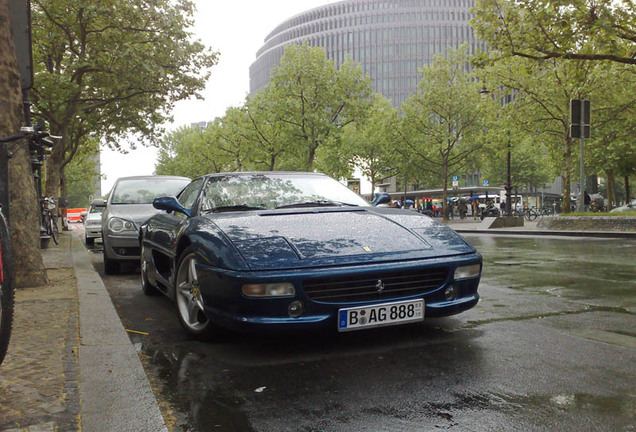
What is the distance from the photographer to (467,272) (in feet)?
13.4

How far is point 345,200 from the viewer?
524 cm

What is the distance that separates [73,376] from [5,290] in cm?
71

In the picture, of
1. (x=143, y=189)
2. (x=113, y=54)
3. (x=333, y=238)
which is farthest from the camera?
(x=113, y=54)

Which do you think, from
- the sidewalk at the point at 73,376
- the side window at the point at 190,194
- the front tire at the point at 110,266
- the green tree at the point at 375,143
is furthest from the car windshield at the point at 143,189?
the green tree at the point at 375,143

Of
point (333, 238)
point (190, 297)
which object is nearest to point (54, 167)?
point (190, 297)

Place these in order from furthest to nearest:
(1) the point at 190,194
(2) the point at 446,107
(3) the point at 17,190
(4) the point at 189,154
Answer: (4) the point at 189,154 → (2) the point at 446,107 → (3) the point at 17,190 → (1) the point at 190,194

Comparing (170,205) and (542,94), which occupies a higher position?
(542,94)

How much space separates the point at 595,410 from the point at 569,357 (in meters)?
0.95

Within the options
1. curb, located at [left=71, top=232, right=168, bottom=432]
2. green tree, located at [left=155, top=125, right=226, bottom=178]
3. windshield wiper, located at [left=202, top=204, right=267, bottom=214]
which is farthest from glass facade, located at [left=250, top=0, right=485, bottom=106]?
curb, located at [left=71, top=232, right=168, bottom=432]

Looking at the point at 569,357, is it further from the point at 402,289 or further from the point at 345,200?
the point at 345,200

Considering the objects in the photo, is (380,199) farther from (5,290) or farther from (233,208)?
(5,290)

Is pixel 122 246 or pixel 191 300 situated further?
pixel 122 246

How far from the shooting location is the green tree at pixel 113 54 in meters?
17.8

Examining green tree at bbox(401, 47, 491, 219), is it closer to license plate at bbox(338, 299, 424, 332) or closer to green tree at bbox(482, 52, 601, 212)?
green tree at bbox(482, 52, 601, 212)
